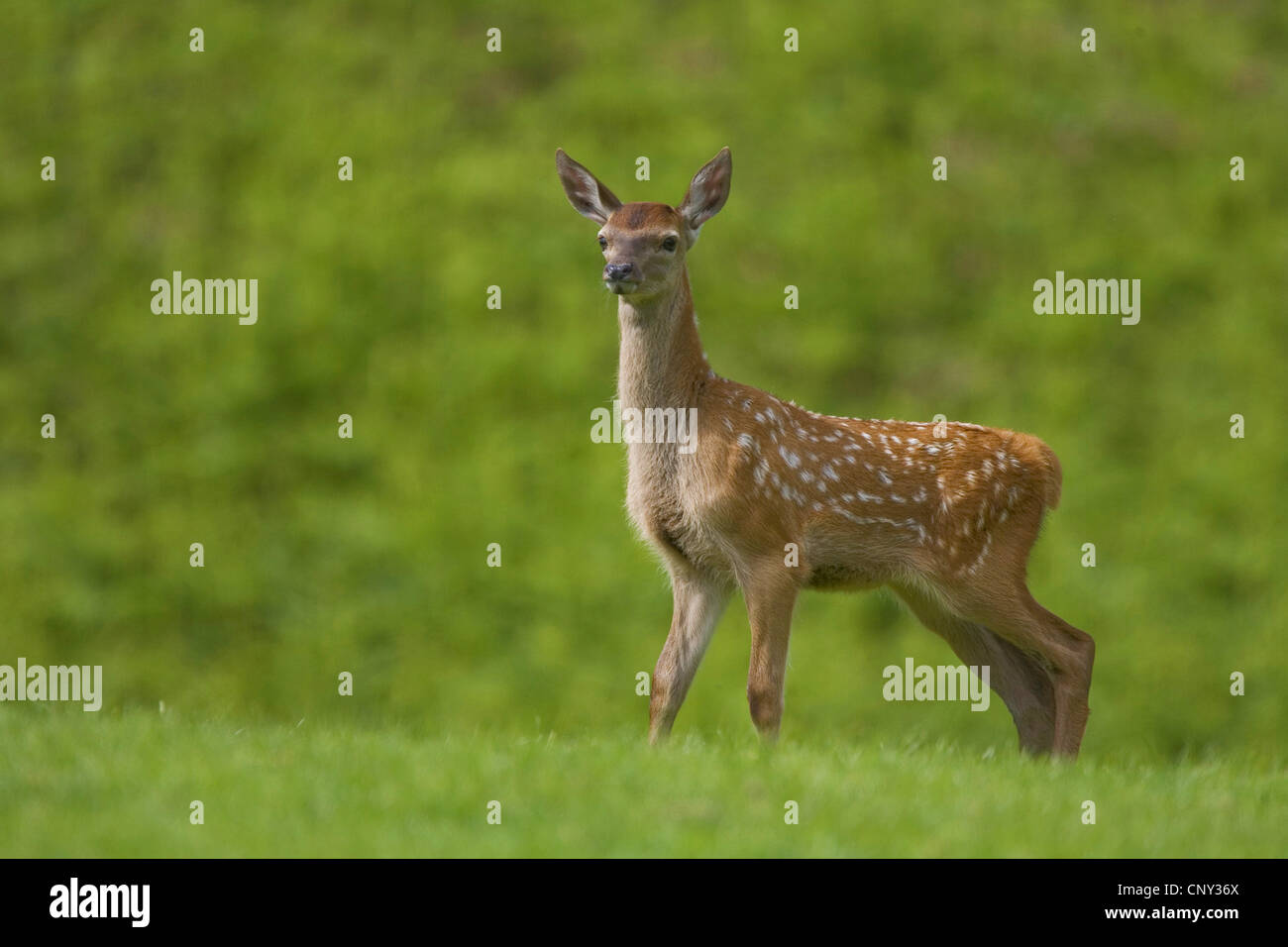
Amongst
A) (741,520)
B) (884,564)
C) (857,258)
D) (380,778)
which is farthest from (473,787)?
(857,258)

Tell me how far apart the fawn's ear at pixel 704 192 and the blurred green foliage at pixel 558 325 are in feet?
28.7

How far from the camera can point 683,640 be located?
9445 mm

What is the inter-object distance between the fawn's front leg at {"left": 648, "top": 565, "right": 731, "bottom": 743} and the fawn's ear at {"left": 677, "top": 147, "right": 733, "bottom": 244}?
6.29 feet

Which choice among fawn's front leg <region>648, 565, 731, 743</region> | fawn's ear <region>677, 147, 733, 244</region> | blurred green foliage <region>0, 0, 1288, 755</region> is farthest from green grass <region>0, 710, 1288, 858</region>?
blurred green foliage <region>0, 0, 1288, 755</region>

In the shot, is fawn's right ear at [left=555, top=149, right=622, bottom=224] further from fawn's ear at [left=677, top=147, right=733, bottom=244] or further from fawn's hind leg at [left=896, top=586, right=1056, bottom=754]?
fawn's hind leg at [left=896, top=586, right=1056, bottom=754]

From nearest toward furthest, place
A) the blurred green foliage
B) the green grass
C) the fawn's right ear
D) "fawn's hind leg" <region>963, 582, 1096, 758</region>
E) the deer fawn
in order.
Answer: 1. the green grass
2. the deer fawn
3. "fawn's hind leg" <region>963, 582, 1096, 758</region>
4. the fawn's right ear
5. the blurred green foliage

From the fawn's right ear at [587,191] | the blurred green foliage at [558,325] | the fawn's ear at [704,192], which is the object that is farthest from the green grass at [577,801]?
the blurred green foliage at [558,325]

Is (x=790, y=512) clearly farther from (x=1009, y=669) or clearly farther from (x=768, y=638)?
(x=1009, y=669)

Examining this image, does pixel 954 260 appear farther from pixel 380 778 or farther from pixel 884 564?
pixel 380 778

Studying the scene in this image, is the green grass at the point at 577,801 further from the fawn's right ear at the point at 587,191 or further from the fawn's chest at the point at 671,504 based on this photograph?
the fawn's right ear at the point at 587,191

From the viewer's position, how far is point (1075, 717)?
31.3 ft

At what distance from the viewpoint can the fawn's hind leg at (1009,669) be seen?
9.88 metres

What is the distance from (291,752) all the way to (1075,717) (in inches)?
162

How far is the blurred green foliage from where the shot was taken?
759 inches
